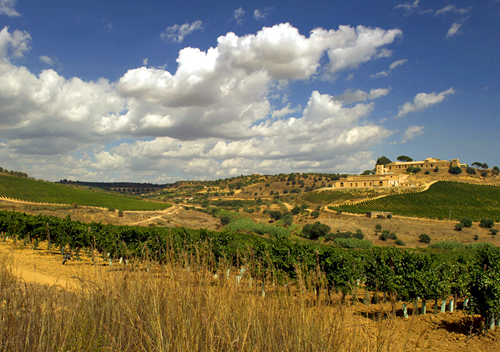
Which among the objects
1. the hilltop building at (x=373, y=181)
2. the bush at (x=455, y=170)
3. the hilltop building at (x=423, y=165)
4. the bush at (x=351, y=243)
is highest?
the hilltop building at (x=423, y=165)

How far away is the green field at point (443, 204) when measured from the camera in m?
66.2

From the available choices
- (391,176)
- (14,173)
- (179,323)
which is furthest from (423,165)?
(14,173)

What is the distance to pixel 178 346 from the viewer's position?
245cm

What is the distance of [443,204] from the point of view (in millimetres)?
74312

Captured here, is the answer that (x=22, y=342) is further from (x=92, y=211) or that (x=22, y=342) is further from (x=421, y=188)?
(x=421, y=188)

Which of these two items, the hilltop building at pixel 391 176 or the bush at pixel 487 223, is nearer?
the bush at pixel 487 223

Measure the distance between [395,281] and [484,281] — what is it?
11.4ft

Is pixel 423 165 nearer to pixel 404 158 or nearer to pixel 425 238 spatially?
pixel 404 158

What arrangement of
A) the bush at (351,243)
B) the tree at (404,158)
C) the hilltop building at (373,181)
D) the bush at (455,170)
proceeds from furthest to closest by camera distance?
the tree at (404,158) → the bush at (455,170) → the hilltop building at (373,181) → the bush at (351,243)

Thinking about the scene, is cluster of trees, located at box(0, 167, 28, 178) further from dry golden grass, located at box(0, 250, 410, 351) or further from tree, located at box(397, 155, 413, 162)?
tree, located at box(397, 155, 413, 162)

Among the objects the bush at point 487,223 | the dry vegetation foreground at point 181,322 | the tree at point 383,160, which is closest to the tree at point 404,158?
the tree at point 383,160

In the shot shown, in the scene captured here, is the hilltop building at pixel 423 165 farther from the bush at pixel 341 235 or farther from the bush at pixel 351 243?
the bush at pixel 351 243

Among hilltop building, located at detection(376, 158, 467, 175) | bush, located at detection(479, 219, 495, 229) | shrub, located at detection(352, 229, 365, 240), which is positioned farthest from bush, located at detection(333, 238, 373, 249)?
hilltop building, located at detection(376, 158, 467, 175)

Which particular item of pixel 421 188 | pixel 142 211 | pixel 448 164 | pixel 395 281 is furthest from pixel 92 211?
pixel 448 164
